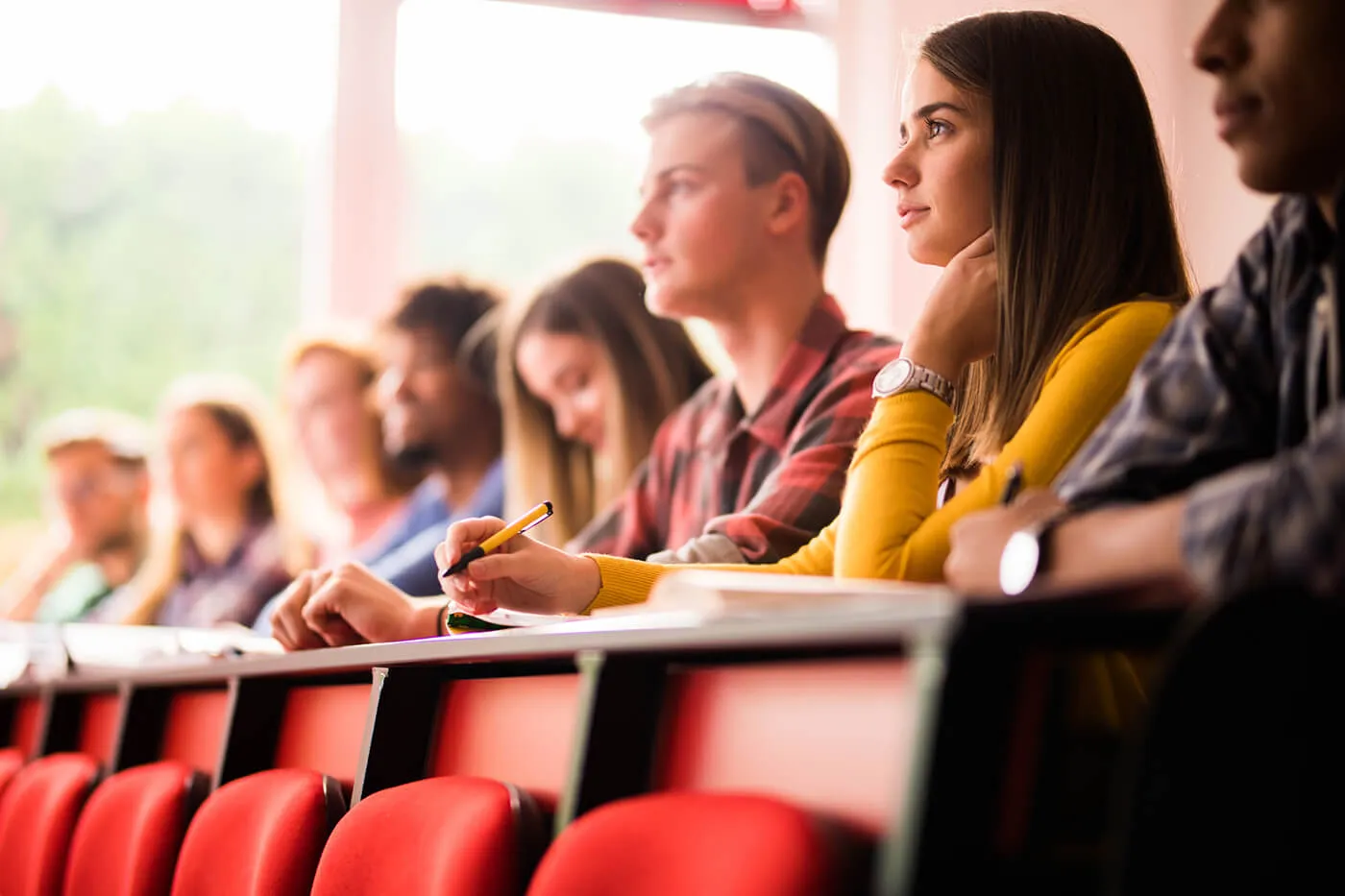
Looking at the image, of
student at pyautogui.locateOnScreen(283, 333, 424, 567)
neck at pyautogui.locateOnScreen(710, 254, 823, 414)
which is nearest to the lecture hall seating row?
neck at pyautogui.locateOnScreen(710, 254, 823, 414)

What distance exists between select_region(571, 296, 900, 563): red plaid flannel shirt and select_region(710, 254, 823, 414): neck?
41 millimetres

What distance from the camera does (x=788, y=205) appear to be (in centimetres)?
273

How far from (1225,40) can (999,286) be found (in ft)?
1.53

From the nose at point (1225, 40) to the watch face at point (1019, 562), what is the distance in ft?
1.45

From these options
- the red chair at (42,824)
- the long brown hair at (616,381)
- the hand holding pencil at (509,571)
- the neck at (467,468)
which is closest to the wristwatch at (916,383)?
the hand holding pencil at (509,571)

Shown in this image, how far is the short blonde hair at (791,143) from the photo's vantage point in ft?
8.96

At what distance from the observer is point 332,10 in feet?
18.2

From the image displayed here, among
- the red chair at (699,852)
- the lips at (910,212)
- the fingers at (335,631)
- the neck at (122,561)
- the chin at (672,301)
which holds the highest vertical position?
the lips at (910,212)

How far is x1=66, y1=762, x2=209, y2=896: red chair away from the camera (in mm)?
1876

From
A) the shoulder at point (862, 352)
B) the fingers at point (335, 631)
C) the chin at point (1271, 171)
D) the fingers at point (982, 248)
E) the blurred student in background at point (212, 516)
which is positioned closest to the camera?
the chin at point (1271, 171)

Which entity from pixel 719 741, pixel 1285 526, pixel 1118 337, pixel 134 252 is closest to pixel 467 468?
pixel 134 252

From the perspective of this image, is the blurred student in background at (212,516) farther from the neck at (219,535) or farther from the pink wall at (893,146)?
the pink wall at (893,146)

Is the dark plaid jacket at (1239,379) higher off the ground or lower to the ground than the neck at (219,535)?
higher

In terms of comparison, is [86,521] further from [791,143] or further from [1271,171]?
[1271,171]
